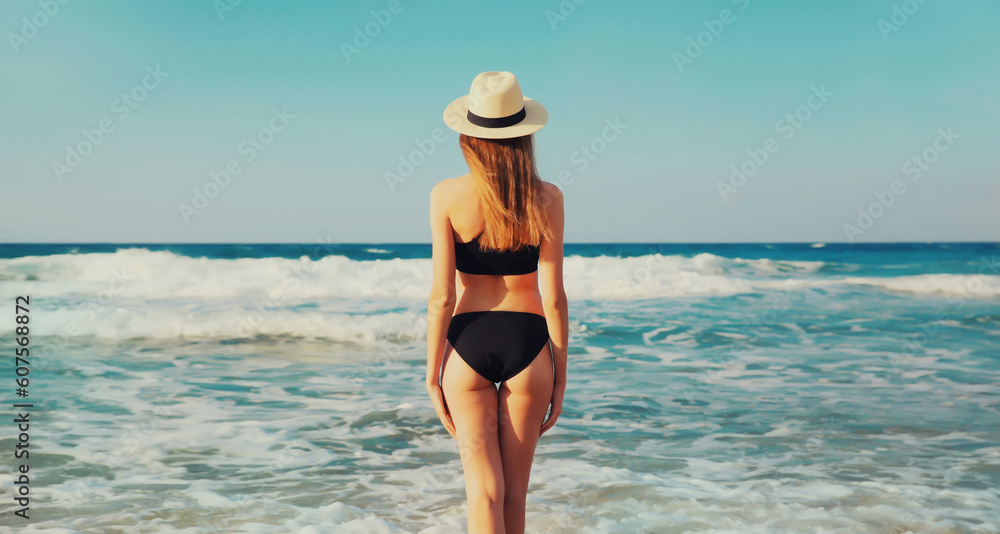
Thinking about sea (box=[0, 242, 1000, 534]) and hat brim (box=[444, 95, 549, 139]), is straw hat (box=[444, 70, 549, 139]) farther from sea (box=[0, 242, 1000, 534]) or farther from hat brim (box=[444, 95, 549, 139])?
sea (box=[0, 242, 1000, 534])

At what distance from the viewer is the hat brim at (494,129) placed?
92.4 inches

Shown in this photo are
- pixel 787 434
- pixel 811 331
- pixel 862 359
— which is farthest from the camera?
pixel 811 331

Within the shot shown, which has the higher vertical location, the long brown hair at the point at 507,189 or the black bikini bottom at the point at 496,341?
the long brown hair at the point at 507,189

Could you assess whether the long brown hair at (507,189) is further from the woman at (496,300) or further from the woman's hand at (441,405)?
the woman's hand at (441,405)

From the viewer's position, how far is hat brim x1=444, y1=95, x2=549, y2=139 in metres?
2.35

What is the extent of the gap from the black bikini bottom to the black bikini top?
168 mm

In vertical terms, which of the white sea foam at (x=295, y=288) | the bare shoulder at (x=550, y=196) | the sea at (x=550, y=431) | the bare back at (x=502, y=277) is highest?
the bare shoulder at (x=550, y=196)

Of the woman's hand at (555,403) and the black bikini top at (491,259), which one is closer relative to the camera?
the black bikini top at (491,259)

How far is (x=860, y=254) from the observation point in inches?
1212

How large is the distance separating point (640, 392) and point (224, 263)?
17836 mm

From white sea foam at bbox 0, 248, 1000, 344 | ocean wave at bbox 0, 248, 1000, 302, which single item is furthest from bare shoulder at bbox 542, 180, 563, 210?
ocean wave at bbox 0, 248, 1000, 302

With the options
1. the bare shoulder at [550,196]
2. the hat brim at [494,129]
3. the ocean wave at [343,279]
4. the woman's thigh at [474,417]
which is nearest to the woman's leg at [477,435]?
the woman's thigh at [474,417]

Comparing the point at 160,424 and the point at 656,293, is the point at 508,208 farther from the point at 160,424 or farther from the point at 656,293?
the point at 656,293

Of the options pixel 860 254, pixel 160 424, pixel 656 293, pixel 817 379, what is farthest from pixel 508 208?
pixel 860 254
